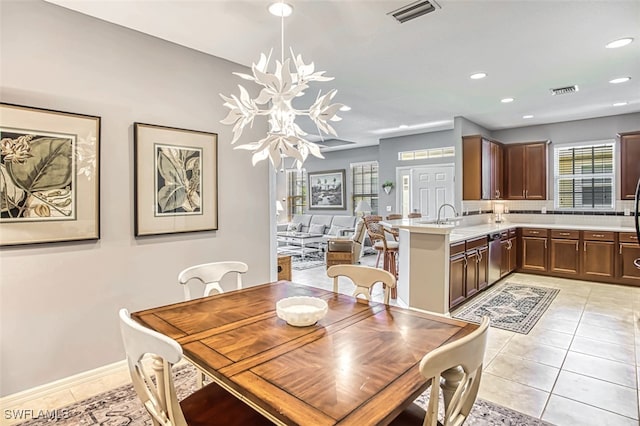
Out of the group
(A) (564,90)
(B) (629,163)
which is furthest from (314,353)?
(B) (629,163)

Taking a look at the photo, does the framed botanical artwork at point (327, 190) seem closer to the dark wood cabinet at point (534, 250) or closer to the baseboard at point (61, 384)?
the dark wood cabinet at point (534, 250)

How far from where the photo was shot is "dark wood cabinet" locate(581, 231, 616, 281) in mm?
5344

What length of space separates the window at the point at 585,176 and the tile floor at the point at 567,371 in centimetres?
226

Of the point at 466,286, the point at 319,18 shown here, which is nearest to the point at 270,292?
the point at 319,18

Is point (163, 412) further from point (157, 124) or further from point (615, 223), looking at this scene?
point (615, 223)

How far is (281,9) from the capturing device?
8.13 ft

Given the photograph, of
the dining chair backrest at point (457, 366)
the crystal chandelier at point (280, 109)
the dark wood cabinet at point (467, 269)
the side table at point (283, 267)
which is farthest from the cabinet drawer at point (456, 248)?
the dining chair backrest at point (457, 366)

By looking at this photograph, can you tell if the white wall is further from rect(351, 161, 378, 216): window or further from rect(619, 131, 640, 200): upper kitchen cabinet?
rect(351, 161, 378, 216): window

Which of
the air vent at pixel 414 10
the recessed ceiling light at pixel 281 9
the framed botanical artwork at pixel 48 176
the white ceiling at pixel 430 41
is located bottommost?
→ the framed botanical artwork at pixel 48 176

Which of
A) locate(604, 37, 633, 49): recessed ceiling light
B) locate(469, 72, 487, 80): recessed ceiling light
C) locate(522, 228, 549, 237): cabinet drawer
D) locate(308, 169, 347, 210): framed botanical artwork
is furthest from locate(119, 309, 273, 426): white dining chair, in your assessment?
locate(308, 169, 347, 210): framed botanical artwork

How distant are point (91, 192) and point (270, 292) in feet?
5.11

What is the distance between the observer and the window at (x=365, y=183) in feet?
29.8

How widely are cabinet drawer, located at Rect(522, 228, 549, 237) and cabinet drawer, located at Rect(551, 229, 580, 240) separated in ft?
0.37

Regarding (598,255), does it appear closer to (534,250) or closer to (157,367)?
(534,250)
